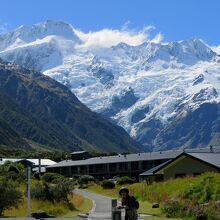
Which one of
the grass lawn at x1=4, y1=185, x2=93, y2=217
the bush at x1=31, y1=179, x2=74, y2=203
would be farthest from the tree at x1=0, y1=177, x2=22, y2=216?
the bush at x1=31, y1=179, x2=74, y2=203

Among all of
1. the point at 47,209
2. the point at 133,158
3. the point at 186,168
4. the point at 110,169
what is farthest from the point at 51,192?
the point at 110,169

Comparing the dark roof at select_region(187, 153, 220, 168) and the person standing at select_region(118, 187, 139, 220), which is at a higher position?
the dark roof at select_region(187, 153, 220, 168)

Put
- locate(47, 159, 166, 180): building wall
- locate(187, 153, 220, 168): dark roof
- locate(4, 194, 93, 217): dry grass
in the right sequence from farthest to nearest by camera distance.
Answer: locate(47, 159, 166, 180): building wall
locate(187, 153, 220, 168): dark roof
locate(4, 194, 93, 217): dry grass

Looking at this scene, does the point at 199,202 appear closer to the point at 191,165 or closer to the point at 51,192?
the point at 51,192

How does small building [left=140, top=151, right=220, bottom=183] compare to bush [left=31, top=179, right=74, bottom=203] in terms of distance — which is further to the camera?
small building [left=140, top=151, right=220, bottom=183]

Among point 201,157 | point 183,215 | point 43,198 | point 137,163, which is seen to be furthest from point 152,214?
point 137,163

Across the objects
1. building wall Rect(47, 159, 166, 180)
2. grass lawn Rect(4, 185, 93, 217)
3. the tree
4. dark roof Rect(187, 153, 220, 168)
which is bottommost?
grass lawn Rect(4, 185, 93, 217)

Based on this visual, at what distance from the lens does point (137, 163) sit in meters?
133

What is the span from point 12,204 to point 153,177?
1394 inches

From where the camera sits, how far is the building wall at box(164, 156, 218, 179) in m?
60.2

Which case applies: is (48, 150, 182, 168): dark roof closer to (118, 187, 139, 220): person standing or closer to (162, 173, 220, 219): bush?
(162, 173, 220, 219): bush

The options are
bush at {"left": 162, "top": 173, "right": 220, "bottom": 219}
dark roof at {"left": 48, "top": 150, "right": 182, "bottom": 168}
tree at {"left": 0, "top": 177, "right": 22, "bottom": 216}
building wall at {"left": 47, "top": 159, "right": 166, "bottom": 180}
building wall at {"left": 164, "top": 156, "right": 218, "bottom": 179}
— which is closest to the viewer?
bush at {"left": 162, "top": 173, "right": 220, "bottom": 219}

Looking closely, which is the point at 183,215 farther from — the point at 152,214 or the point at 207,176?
the point at 207,176

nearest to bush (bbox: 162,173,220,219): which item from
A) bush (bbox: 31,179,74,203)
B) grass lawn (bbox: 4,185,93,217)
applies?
grass lawn (bbox: 4,185,93,217)
